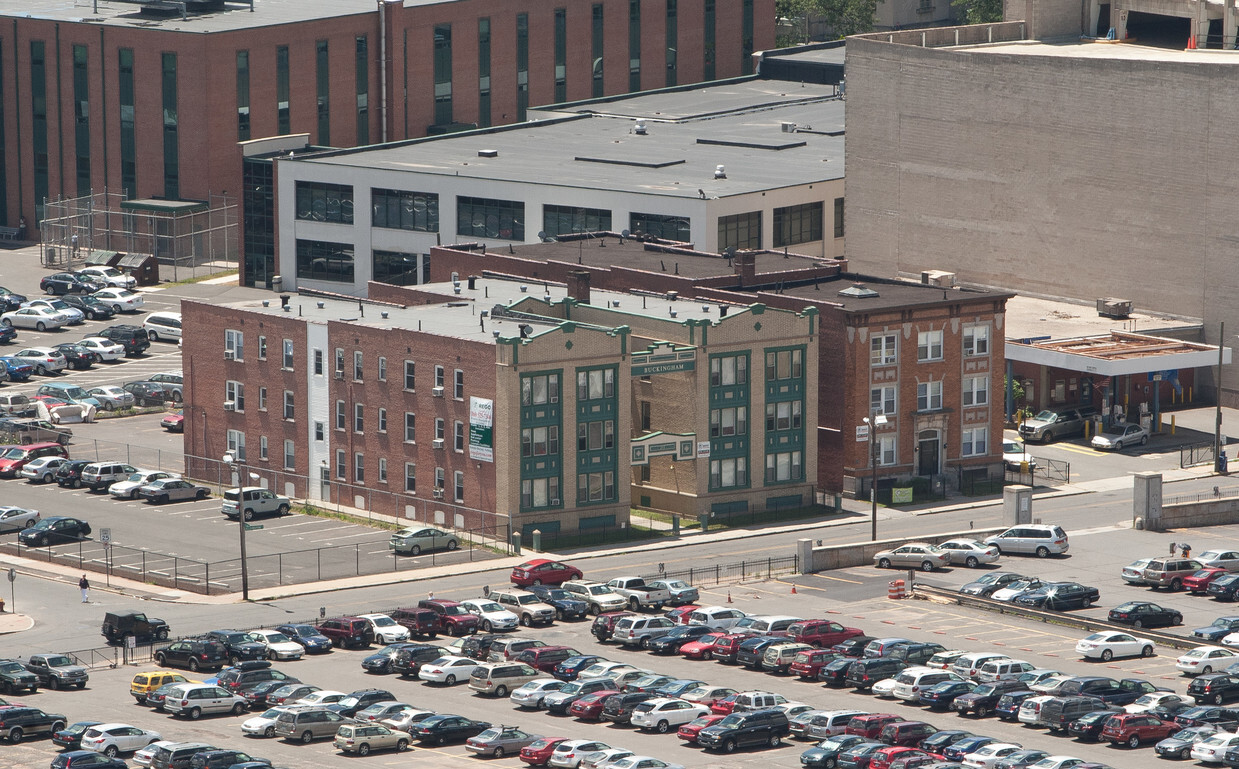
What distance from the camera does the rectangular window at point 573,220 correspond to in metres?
165

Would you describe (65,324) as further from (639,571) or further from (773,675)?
(773,675)

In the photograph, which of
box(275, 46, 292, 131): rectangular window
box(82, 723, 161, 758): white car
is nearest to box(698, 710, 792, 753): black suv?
box(82, 723, 161, 758): white car

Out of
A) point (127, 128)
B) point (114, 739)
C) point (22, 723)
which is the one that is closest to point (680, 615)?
point (114, 739)

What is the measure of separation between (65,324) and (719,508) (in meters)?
62.1

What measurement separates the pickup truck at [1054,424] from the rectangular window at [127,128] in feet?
258

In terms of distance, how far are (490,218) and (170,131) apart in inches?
1375

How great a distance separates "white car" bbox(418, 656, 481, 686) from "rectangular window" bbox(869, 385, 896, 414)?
132 ft

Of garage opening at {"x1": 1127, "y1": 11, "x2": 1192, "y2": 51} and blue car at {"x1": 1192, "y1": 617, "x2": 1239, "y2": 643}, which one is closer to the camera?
blue car at {"x1": 1192, "y1": 617, "x2": 1239, "y2": 643}

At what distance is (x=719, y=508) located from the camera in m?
129

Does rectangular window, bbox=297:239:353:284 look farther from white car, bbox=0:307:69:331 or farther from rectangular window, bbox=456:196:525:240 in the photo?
white car, bbox=0:307:69:331

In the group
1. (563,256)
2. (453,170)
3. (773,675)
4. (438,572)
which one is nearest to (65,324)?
(453,170)

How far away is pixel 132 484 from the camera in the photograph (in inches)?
5202

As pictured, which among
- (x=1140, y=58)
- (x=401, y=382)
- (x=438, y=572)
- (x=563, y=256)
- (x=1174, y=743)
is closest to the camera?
(x=1174, y=743)

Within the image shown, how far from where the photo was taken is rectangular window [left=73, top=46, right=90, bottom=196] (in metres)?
196
